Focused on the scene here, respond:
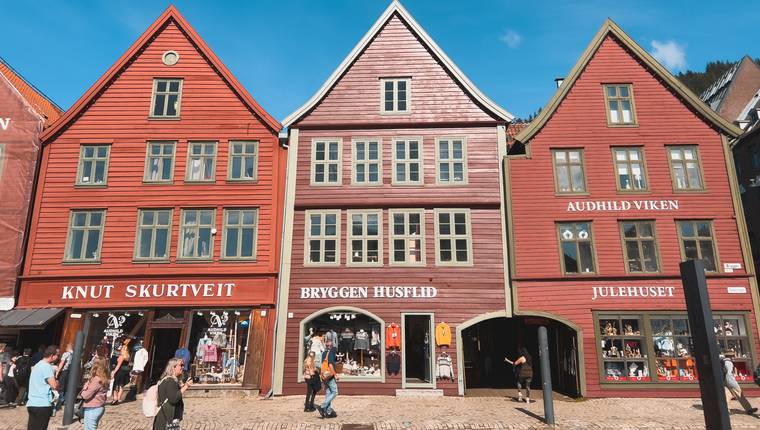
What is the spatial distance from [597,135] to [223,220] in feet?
50.1

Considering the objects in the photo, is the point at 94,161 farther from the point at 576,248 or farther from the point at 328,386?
the point at 576,248

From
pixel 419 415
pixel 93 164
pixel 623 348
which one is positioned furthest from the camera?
pixel 93 164

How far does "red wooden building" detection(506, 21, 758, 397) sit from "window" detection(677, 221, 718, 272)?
4 cm

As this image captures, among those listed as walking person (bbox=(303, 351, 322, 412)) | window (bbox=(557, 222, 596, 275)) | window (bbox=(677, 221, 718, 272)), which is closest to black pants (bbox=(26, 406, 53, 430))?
walking person (bbox=(303, 351, 322, 412))

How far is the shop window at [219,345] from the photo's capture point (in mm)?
17797

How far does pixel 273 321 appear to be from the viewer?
18422 mm

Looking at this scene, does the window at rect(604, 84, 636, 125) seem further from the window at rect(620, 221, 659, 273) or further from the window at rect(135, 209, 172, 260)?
the window at rect(135, 209, 172, 260)

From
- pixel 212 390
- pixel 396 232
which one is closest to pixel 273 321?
pixel 212 390

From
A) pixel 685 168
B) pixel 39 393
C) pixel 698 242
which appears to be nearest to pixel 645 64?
pixel 685 168

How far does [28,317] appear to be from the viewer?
17.8m

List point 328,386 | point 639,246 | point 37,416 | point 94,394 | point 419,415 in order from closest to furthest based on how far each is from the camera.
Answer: point 94,394 → point 37,416 → point 328,386 → point 419,415 → point 639,246

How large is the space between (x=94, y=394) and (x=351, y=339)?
10636 millimetres

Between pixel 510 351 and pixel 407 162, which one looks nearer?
pixel 407 162

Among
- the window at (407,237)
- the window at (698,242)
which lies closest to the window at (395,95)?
the window at (407,237)
